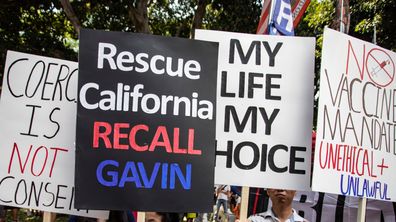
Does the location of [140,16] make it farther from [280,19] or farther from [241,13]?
[280,19]

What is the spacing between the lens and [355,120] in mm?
3996

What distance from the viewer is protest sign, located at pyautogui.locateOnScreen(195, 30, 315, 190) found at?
12.3 ft

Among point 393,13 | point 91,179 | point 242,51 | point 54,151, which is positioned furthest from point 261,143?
point 393,13

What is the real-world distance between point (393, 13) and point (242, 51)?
8.88 metres

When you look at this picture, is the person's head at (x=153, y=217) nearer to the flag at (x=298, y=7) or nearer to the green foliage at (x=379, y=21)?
the flag at (x=298, y=7)

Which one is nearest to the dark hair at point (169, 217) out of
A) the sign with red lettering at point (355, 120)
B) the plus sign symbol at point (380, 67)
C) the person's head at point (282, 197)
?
the person's head at point (282, 197)

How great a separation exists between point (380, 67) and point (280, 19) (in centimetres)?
113

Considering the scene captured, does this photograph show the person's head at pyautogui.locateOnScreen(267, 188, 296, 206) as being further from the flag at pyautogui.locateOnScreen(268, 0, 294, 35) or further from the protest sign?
the flag at pyautogui.locateOnScreen(268, 0, 294, 35)

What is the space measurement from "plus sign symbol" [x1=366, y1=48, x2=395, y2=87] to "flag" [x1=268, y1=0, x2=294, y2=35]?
3.31 ft

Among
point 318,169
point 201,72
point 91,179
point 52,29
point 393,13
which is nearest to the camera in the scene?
point 91,179

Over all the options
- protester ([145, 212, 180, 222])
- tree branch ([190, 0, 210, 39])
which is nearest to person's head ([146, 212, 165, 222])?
protester ([145, 212, 180, 222])

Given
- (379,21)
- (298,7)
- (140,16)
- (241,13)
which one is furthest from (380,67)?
(241,13)

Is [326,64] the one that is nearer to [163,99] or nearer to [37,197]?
[163,99]

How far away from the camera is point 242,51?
3820 mm
